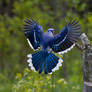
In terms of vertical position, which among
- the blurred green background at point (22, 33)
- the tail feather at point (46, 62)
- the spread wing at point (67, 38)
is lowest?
the tail feather at point (46, 62)

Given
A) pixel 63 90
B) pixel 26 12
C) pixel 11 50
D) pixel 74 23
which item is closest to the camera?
pixel 74 23

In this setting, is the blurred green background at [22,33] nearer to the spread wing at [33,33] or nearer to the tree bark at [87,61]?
the tree bark at [87,61]

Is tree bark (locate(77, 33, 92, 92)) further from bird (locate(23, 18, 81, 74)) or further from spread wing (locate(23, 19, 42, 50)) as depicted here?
spread wing (locate(23, 19, 42, 50))

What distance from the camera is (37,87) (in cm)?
217

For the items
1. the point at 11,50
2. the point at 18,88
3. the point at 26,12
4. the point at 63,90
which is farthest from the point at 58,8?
the point at 18,88

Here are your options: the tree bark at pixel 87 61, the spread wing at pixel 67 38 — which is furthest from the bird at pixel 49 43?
the tree bark at pixel 87 61

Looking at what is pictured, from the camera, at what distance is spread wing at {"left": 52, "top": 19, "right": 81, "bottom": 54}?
139cm

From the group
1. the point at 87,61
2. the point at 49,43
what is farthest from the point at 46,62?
the point at 87,61

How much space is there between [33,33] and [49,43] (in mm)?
140

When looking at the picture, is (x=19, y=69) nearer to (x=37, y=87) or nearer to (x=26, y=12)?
(x=26, y=12)

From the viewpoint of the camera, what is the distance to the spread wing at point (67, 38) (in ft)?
4.57

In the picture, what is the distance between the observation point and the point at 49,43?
1475mm

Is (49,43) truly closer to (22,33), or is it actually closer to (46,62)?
(46,62)

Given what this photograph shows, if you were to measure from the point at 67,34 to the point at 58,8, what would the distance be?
11.7ft
